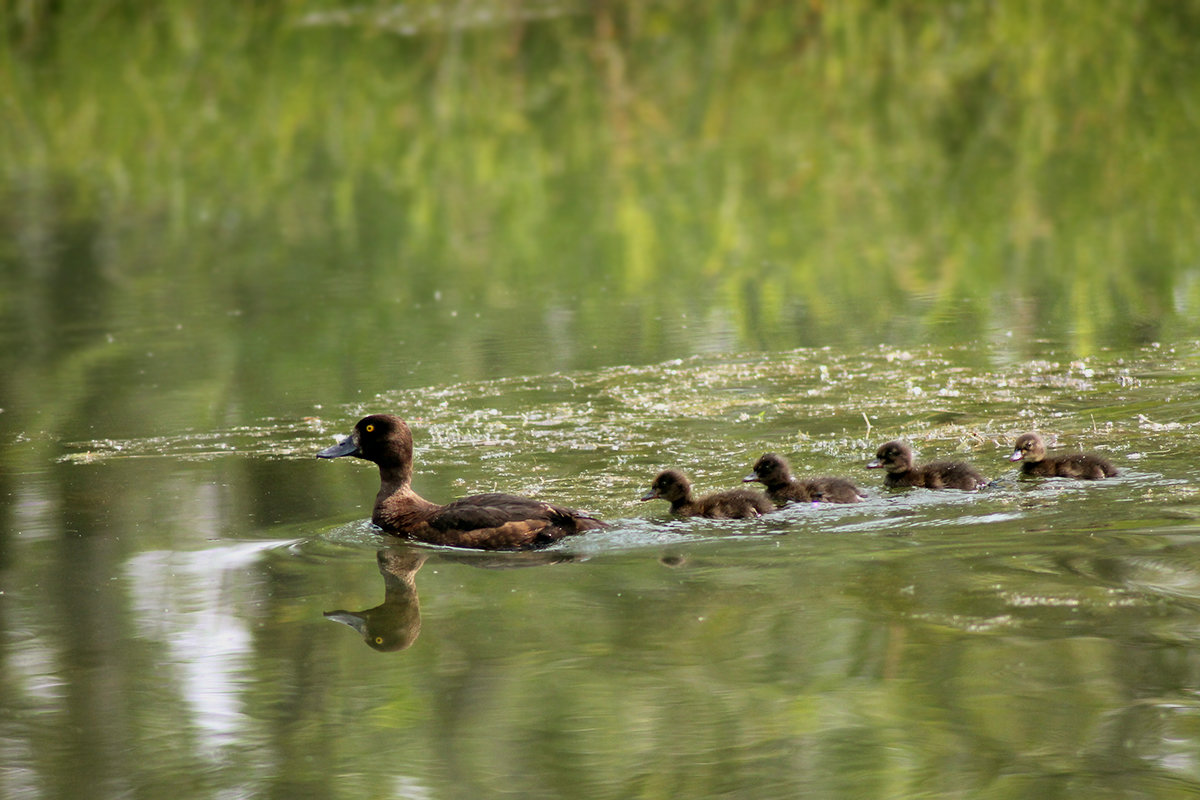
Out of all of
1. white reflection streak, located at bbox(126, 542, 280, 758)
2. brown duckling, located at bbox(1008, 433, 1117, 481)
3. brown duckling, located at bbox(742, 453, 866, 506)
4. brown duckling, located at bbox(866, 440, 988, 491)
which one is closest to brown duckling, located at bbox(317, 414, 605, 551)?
white reflection streak, located at bbox(126, 542, 280, 758)

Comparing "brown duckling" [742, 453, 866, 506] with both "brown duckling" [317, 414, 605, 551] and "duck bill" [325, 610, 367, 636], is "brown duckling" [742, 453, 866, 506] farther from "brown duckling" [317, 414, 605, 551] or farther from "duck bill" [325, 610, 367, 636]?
"duck bill" [325, 610, 367, 636]

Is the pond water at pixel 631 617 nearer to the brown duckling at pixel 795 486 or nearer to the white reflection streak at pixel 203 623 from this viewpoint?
the white reflection streak at pixel 203 623

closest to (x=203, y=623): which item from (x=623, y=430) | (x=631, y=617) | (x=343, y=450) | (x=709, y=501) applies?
(x=631, y=617)

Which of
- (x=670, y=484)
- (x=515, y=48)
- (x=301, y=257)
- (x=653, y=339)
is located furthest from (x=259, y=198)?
(x=670, y=484)

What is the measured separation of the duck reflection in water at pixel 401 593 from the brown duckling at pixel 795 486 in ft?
3.52

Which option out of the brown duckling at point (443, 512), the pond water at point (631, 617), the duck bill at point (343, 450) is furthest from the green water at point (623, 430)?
the duck bill at point (343, 450)

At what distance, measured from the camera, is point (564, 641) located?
5.60 metres

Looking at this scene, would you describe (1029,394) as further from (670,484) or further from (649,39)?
(649,39)

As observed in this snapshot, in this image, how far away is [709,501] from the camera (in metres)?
7.14

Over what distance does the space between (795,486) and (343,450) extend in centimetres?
196

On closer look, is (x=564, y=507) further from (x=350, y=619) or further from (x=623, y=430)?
(x=623, y=430)

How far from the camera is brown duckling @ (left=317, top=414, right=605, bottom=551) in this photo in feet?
22.4

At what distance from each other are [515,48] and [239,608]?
832 inches

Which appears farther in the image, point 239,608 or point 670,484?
point 670,484
